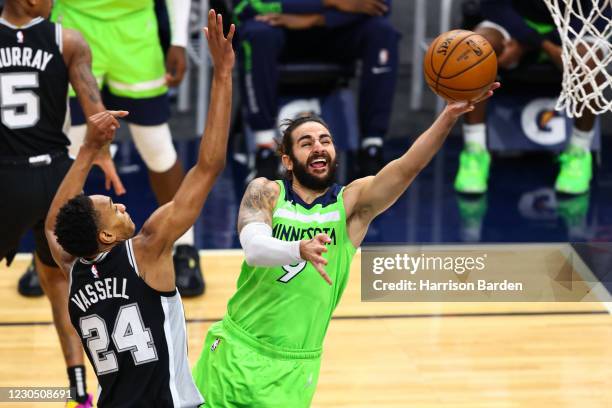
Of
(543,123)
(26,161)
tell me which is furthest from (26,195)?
(543,123)

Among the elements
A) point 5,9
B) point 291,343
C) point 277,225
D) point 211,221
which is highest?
point 5,9

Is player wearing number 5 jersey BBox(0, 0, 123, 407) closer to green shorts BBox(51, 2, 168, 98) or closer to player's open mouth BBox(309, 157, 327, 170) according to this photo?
player's open mouth BBox(309, 157, 327, 170)

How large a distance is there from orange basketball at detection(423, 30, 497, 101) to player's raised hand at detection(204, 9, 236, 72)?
1.01 m

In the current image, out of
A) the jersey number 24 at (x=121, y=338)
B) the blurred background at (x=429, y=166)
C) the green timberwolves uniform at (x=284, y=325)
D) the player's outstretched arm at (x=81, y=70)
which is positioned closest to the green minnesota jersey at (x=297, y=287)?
the green timberwolves uniform at (x=284, y=325)

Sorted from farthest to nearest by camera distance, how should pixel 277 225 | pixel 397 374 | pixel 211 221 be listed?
pixel 211 221, pixel 397 374, pixel 277 225

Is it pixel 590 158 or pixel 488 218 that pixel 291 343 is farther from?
pixel 590 158

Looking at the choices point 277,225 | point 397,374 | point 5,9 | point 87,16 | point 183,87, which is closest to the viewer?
point 277,225

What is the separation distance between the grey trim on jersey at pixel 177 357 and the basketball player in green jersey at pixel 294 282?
287 millimetres

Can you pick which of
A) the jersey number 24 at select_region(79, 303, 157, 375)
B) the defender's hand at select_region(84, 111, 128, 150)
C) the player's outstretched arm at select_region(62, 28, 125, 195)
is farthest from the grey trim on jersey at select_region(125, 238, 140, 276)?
the player's outstretched arm at select_region(62, 28, 125, 195)

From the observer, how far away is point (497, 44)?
27.9 ft

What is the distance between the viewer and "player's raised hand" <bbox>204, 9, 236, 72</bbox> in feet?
12.6

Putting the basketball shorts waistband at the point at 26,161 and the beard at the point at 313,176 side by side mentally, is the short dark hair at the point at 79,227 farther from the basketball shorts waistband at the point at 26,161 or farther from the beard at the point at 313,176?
the basketball shorts waistband at the point at 26,161

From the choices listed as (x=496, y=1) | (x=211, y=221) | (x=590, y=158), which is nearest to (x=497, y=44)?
(x=496, y=1)

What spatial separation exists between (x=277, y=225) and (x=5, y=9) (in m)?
1.85
